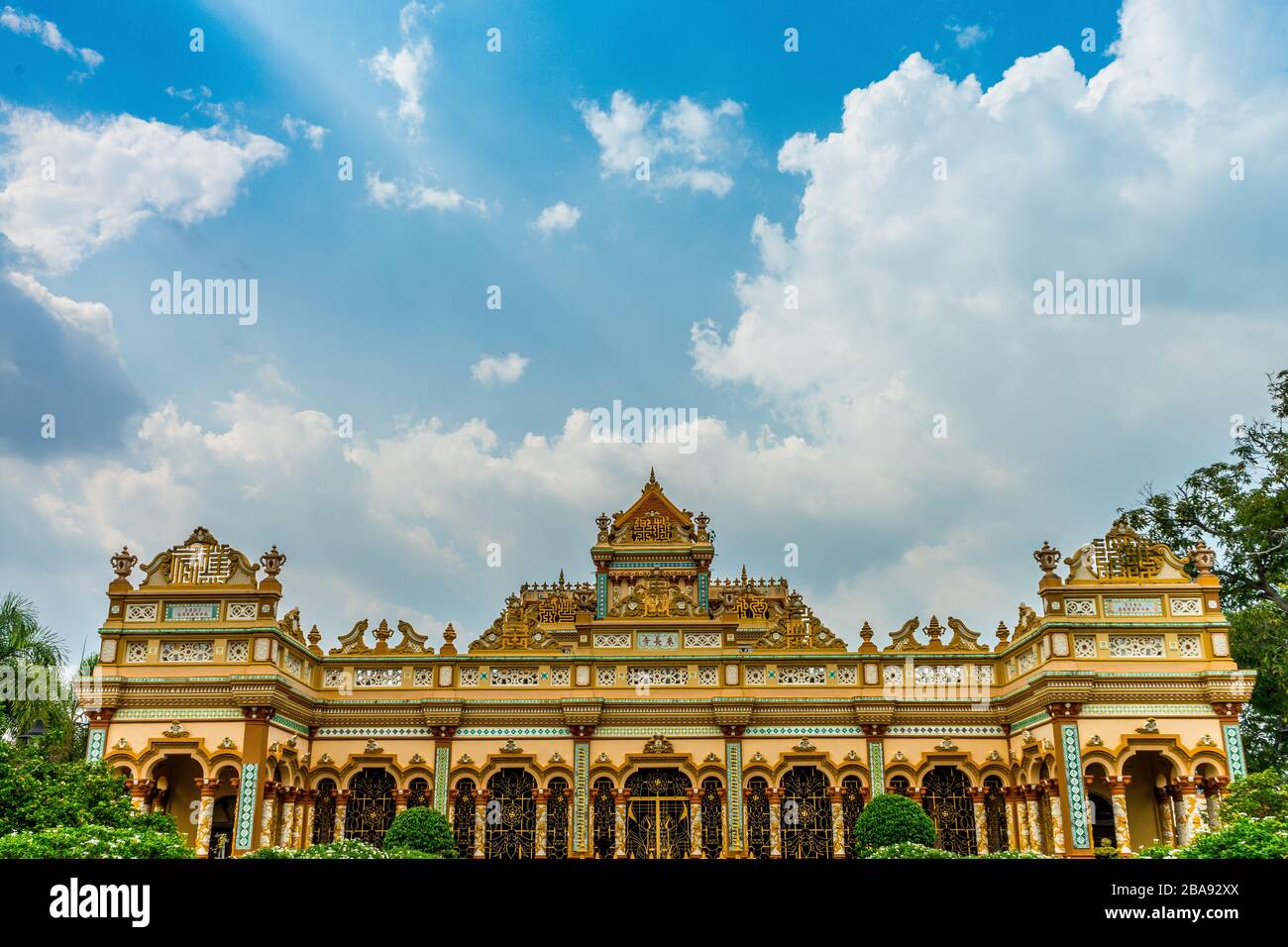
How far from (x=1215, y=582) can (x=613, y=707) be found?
13141 millimetres

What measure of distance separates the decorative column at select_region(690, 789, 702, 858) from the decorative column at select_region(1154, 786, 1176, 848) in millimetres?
9500

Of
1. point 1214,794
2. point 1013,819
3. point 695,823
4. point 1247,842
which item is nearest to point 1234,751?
point 1214,794

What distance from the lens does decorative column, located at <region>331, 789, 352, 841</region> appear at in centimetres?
2373

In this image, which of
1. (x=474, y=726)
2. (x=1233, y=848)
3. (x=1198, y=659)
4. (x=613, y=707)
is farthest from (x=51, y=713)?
(x=1198, y=659)

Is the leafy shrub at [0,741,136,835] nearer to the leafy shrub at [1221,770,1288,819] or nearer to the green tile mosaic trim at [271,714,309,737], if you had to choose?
the green tile mosaic trim at [271,714,309,737]

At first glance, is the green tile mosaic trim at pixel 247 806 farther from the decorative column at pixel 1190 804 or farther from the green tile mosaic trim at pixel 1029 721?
the decorative column at pixel 1190 804

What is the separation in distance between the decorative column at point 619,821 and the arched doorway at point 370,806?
4955mm

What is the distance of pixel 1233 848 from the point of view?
13.0 meters

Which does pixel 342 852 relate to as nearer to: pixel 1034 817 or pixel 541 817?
pixel 541 817

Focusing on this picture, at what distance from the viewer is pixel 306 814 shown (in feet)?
77.0

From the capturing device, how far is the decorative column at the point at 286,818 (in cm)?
2253

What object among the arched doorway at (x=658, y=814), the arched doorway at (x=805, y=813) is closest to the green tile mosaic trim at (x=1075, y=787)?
the arched doorway at (x=805, y=813)
